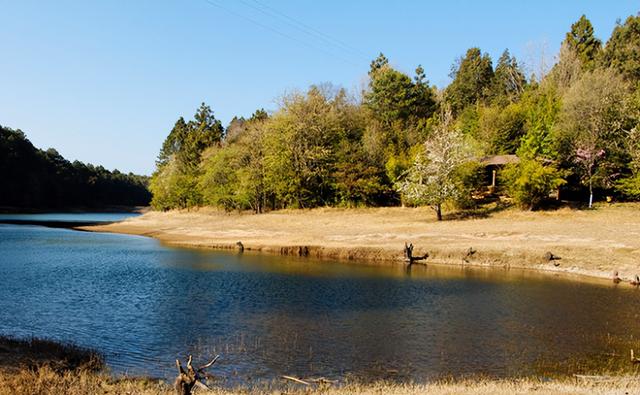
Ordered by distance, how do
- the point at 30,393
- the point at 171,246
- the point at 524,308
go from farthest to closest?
the point at 171,246 < the point at 524,308 < the point at 30,393

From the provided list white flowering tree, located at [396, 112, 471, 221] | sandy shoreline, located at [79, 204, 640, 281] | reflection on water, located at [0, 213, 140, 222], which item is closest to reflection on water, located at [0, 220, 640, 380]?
sandy shoreline, located at [79, 204, 640, 281]

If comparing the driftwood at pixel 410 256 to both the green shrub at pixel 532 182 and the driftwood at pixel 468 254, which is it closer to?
the driftwood at pixel 468 254

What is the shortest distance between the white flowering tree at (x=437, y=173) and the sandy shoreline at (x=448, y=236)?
10.3 feet

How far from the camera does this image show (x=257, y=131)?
9538 cm

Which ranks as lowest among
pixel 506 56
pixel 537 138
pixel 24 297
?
pixel 24 297

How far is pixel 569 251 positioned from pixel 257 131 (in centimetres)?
6454

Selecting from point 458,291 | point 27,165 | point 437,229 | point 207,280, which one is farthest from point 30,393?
point 27,165

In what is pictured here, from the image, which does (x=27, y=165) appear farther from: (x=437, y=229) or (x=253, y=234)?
(x=437, y=229)

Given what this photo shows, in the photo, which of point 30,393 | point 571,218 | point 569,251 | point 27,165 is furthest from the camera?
point 27,165

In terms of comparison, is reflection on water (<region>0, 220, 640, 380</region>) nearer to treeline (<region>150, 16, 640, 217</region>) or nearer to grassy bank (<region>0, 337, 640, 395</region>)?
grassy bank (<region>0, 337, 640, 395</region>)

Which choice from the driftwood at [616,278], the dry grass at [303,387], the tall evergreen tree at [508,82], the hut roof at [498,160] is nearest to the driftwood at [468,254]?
the driftwood at [616,278]

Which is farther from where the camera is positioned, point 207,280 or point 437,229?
point 437,229

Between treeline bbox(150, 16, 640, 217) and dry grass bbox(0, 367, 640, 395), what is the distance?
164 ft

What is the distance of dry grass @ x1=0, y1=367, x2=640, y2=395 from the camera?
12.6 meters
